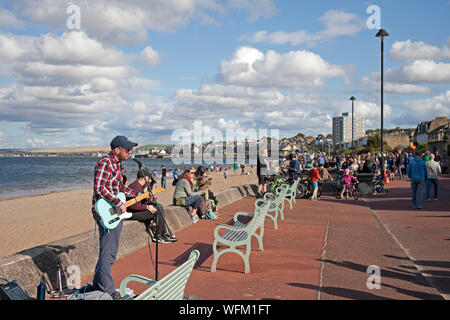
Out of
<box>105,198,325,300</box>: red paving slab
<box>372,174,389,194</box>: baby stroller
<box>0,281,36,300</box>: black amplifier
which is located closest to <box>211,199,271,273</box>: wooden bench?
<box>105,198,325,300</box>: red paving slab

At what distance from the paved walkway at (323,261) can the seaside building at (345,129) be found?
112 m

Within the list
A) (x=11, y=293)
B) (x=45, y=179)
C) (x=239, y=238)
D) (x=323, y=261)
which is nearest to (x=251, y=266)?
(x=239, y=238)

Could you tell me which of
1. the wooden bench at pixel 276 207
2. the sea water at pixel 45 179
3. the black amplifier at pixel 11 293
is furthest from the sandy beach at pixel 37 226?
the black amplifier at pixel 11 293

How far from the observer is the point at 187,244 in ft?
25.7

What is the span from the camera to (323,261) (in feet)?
21.3

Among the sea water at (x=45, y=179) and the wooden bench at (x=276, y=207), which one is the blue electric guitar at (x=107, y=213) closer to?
the wooden bench at (x=276, y=207)

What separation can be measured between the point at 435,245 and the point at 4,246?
36.2 feet

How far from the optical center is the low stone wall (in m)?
4.66

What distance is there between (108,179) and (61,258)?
146cm
